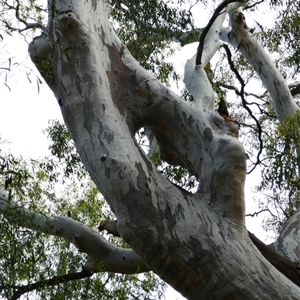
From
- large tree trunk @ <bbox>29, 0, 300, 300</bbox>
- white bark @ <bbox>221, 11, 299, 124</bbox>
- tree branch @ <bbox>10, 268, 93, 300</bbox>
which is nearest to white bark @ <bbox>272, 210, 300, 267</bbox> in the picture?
large tree trunk @ <bbox>29, 0, 300, 300</bbox>

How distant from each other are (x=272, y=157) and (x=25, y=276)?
237 cm

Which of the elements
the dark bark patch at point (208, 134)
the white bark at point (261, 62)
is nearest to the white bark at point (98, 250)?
the dark bark patch at point (208, 134)

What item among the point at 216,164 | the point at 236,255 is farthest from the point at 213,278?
the point at 216,164

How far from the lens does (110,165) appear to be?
9.52ft

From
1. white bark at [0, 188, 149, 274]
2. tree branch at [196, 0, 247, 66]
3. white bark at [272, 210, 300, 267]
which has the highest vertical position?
tree branch at [196, 0, 247, 66]

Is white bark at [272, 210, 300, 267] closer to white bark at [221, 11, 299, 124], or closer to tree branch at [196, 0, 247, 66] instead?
tree branch at [196, 0, 247, 66]

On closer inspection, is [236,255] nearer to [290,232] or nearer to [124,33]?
[290,232]

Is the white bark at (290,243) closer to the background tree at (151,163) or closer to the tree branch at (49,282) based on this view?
the background tree at (151,163)

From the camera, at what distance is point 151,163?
3.05 m

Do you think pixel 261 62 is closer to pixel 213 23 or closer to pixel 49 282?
pixel 213 23

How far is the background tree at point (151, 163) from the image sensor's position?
2.74 metres

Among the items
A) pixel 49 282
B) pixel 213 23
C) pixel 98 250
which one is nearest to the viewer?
pixel 98 250

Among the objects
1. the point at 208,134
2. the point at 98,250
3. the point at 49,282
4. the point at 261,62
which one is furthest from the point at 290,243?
the point at 261,62

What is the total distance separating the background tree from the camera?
8.98 feet
